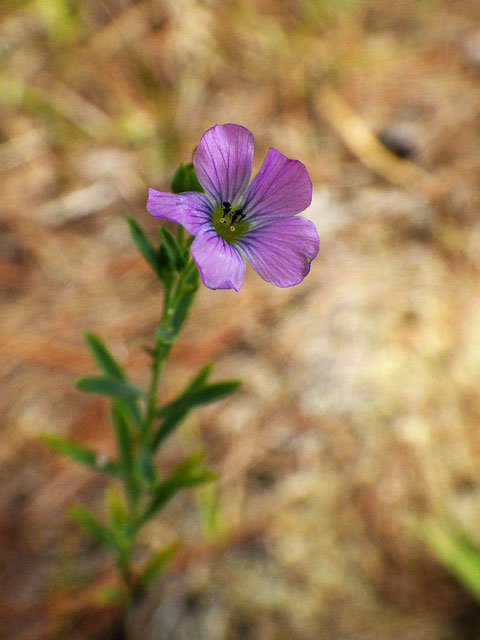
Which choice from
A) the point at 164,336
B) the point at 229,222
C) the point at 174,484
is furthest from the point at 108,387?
the point at 229,222

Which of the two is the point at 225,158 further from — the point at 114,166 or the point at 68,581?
the point at 114,166

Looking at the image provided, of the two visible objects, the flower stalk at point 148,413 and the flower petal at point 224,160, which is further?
the flower stalk at point 148,413

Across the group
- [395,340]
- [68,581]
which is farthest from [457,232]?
[68,581]

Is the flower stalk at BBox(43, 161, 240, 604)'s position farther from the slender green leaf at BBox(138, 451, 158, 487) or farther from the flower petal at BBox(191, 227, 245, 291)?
the flower petal at BBox(191, 227, 245, 291)

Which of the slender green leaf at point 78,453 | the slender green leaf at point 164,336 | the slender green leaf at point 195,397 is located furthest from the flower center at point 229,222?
the slender green leaf at point 78,453

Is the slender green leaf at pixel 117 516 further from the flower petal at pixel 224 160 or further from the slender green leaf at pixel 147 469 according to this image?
the flower petal at pixel 224 160

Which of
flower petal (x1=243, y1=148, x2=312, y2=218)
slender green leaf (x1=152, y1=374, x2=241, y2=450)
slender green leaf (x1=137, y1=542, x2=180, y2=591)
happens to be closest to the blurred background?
slender green leaf (x1=137, y1=542, x2=180, y2=591)
